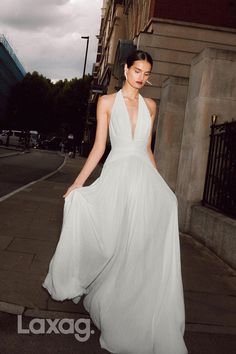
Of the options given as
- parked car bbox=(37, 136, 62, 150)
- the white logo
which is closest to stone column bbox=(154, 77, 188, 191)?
the white logo

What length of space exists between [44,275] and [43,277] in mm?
82

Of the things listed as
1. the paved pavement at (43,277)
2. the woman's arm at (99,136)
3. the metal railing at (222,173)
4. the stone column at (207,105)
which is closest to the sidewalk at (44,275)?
the paved pavement at (43,277)

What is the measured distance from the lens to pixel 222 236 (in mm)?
6738

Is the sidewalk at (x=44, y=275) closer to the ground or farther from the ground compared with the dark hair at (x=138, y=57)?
closer to the ground

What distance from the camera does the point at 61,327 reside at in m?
3.79

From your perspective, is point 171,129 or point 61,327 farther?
point 171,129

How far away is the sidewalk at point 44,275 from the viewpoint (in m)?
4.13

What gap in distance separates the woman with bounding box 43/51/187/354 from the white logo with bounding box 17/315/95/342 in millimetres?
230

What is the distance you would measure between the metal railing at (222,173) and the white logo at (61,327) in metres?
3.68

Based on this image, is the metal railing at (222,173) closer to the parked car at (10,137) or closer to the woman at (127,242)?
the woman at (127,242)

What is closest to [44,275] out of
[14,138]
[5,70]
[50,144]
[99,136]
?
[99,136]

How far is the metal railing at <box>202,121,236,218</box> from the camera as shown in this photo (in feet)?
23.5

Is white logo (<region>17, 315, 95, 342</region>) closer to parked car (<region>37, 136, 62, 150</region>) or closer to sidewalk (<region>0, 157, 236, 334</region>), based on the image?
sidewalk (<region>0, 157, 236, 334</region>)

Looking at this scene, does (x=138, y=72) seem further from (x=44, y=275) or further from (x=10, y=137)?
(x=10, y=137)
